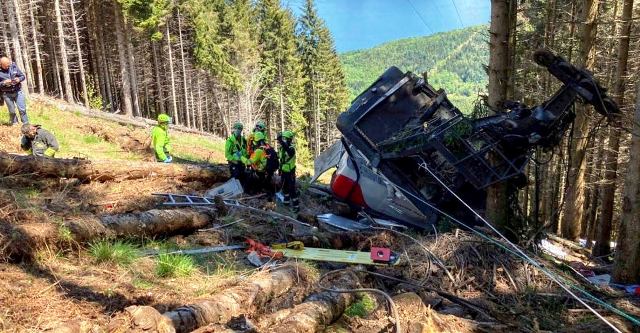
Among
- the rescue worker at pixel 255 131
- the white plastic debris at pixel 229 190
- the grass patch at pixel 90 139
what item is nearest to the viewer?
the white plastic debris at pixel 229 190

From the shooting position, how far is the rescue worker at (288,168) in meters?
10.5

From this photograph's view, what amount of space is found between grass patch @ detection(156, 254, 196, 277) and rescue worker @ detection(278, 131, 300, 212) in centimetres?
527

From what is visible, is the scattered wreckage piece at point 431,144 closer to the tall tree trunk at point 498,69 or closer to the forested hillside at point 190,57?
the tall tree trunk at point 498,69

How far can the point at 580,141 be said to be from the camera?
1243cm

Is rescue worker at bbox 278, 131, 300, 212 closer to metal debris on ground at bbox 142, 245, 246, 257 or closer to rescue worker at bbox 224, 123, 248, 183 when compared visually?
rescue worker at bbox 224, 123, 248, 183

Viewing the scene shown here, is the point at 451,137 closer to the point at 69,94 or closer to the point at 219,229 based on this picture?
the point at 219,229

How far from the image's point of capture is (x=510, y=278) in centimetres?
623

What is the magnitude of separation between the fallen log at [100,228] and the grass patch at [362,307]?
2991 millimetres

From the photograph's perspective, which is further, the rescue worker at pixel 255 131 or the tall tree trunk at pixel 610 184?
the tall tree trunk at pixel 610 184

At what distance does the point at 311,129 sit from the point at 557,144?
51679 mm

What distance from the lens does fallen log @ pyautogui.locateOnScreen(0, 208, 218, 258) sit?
4621mm

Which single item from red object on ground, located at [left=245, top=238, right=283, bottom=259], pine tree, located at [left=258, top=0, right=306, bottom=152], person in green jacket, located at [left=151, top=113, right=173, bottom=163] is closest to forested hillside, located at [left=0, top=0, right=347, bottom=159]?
pine tree, located at [left=258, top=0, right=306, bottom=152]

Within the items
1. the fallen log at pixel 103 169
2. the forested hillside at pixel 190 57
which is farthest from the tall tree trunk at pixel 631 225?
the forested hillside at pixel 190 57

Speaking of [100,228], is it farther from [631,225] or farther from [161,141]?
[631,225]
